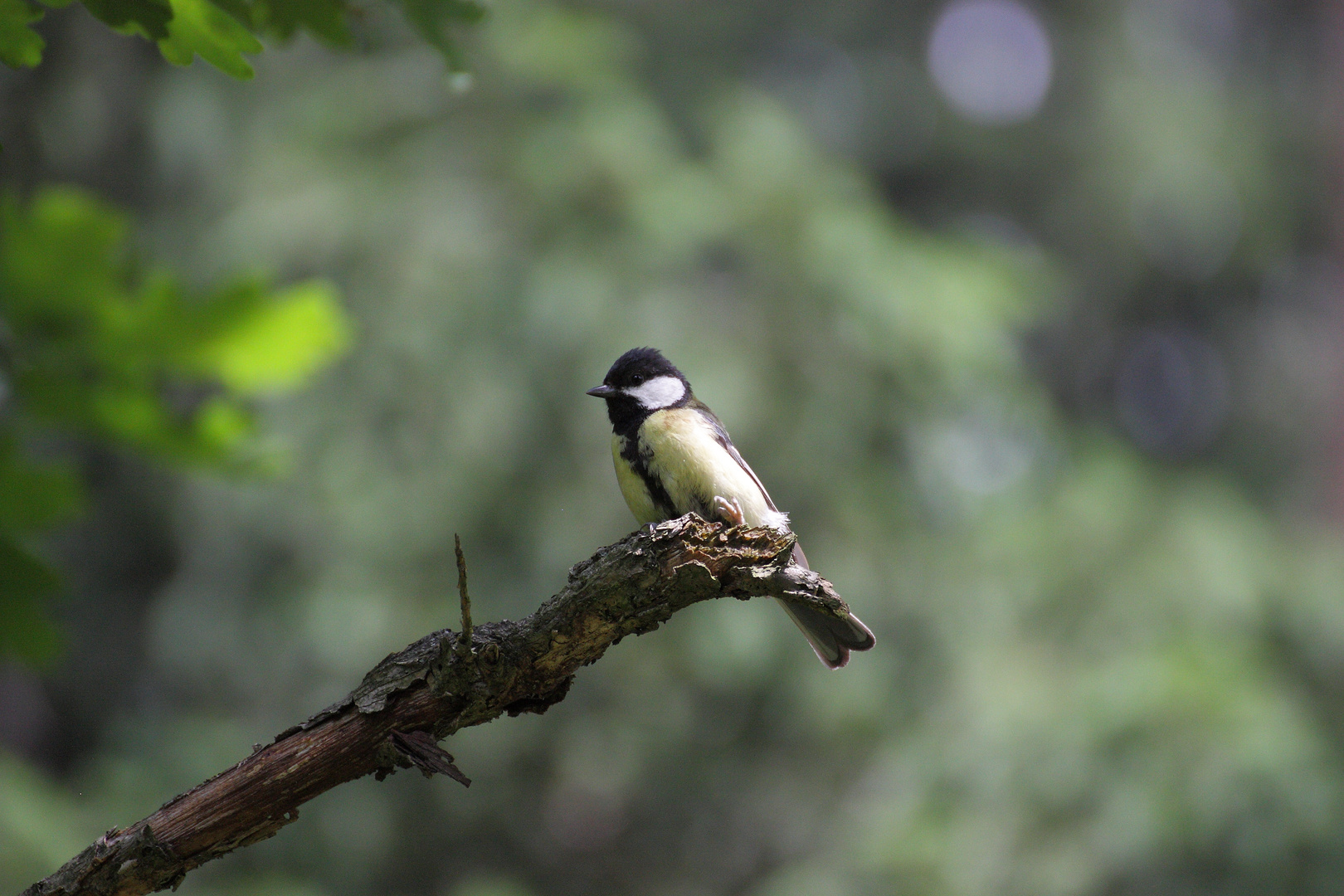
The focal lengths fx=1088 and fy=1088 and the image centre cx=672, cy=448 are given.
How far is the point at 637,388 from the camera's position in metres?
4.01

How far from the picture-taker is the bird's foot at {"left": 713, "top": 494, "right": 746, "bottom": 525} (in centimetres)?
328

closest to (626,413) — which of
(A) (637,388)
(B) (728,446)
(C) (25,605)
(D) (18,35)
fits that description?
(A) (637,388)

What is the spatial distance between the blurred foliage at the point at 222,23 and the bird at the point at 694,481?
181 cm

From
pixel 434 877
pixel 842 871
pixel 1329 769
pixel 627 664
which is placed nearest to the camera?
pixel 1329 769

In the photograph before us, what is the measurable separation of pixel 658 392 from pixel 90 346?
247 cm

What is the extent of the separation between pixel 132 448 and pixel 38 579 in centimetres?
29

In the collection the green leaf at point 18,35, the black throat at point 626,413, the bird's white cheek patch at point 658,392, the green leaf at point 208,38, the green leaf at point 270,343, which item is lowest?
→ the green leaf at point 18,35

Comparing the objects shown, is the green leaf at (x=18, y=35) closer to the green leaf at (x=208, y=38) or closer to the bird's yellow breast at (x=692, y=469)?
the green leaf at (x=208, y=38)

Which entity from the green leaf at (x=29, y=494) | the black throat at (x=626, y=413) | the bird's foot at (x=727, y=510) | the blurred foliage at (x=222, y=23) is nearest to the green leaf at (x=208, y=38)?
the blurred foliage at (x=222, y=23)

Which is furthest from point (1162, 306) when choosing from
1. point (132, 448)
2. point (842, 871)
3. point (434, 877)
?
point (132, 448)

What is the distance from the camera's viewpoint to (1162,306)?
11.3 metres

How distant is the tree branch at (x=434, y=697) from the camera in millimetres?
1920

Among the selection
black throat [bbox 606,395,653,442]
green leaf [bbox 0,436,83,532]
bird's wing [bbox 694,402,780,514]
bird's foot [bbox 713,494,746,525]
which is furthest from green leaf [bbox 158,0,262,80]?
bird's wing [bbox 694,402,780,514]

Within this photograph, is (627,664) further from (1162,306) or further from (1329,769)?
(1162,306)
